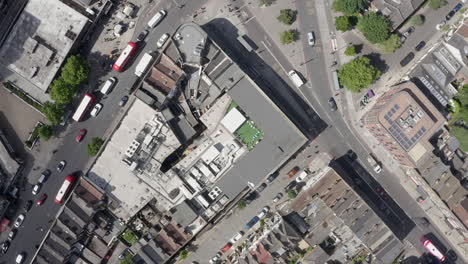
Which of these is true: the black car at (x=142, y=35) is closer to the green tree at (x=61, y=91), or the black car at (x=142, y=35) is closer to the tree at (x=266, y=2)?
the green tree at (x=61, y=91)

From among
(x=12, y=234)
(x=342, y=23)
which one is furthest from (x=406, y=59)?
(x=12, y=234)

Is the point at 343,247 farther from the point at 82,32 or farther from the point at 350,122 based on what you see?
the point at 82,32

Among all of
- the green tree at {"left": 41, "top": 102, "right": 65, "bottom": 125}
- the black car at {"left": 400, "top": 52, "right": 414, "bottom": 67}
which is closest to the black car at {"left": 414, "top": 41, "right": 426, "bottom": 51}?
the black car at {"left": 400, "top": 52, "right": 414, "bottom": 67}

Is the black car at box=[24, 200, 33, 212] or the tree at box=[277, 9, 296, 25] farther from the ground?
the tree at box=[277, 9, 296, 25]

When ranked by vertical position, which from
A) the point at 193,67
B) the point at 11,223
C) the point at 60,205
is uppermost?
the point at 193,67

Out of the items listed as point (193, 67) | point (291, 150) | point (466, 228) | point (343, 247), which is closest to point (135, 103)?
point (193, 67)

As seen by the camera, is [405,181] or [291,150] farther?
[405,181]

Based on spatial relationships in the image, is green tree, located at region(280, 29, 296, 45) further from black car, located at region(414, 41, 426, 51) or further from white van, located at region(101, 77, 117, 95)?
white van, located at region(101, 77, 117, 95)
